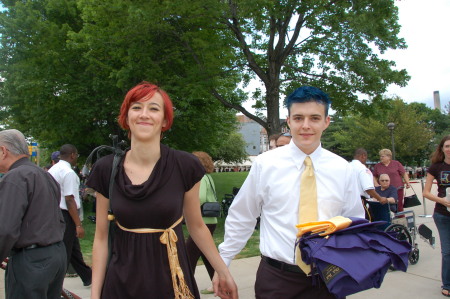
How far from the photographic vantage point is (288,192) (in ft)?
7.73

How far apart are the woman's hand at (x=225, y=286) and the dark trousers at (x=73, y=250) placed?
321 centimetres

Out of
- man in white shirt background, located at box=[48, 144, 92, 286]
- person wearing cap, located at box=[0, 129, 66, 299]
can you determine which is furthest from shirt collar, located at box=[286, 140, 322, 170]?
man in white shirt background, located at box=[48, 144, 92, 286]

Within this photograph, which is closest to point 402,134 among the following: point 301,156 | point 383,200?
point 383,200

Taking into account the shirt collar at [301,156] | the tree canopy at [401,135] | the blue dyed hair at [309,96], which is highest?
the tree canopy at [401,135]

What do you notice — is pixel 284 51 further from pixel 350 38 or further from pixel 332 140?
pixel 332 140

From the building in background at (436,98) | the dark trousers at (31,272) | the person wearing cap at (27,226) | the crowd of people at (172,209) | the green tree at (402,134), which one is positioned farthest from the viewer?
the building in background at (436,98)

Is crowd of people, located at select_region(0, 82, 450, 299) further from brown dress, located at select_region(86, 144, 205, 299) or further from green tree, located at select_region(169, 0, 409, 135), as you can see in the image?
green tree, located at select_region(169, 0, 409, 135)

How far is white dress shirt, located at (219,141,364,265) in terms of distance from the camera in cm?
232

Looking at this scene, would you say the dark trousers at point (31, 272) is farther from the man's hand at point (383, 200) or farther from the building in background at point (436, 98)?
the building in background at point (436, 98)

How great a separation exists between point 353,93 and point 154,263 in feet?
35.5

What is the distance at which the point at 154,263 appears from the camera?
2115 mm

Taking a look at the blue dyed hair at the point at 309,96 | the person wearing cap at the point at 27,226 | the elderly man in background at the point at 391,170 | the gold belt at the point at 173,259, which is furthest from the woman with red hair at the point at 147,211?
the elderly man in background at the point at 391,170

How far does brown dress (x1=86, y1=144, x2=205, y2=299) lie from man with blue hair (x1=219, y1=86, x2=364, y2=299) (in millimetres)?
529

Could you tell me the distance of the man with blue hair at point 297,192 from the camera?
7.50 feet
